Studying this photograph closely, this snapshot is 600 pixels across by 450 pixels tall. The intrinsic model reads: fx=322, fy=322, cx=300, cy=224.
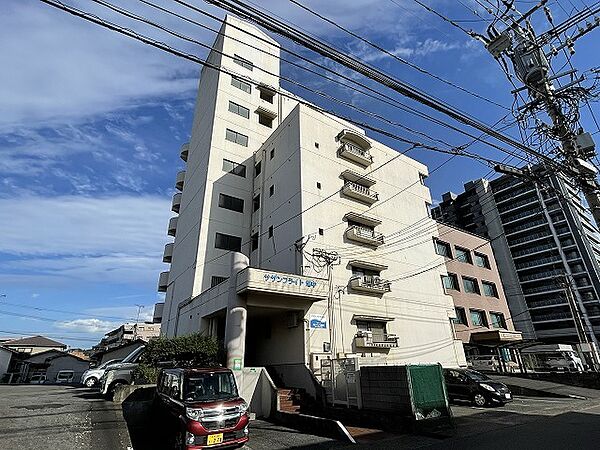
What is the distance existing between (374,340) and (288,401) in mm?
7124

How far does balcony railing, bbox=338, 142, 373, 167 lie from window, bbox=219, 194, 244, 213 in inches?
343

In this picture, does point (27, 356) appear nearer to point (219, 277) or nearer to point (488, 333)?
point (219, 277)

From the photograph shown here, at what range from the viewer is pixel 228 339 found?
1492 centimetres

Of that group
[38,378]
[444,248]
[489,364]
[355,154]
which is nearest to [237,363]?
[355,154]

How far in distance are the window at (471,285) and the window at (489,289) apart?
48.9 inches

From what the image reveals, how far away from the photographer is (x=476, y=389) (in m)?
14.9

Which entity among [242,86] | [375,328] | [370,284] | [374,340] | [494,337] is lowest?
[374,340]

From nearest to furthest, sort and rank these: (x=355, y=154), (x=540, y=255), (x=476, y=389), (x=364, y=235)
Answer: (x=476, y=389) < (x=364, y=235) < (x=355, y=154) < (x=540, y=255)

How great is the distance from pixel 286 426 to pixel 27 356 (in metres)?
52.6

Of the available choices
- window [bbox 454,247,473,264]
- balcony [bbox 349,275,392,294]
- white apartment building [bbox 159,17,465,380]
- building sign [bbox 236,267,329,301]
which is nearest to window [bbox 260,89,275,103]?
white apartment building [bbox 159,17,465,380]

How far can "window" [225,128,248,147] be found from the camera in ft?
89.6

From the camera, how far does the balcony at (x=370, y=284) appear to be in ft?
64.4

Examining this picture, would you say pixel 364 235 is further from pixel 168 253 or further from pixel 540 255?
pixel 540 255

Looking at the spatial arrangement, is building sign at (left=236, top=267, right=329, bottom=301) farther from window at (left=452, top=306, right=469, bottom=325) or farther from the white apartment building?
window at (left=452, top=306, right=469, bottom=325)
